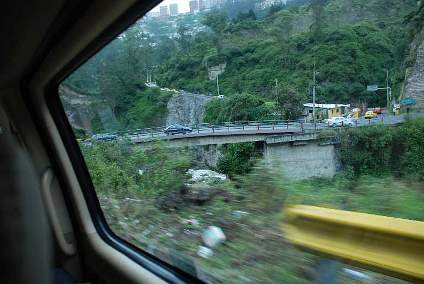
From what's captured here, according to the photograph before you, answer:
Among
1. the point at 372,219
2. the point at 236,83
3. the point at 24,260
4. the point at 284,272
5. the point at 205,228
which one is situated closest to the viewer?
the point at 24,260

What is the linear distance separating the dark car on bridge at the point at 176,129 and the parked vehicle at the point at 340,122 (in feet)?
2.90

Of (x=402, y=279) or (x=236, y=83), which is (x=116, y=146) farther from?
(x=402, y=279)

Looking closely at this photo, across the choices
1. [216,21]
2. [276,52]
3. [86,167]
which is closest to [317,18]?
[276,52]

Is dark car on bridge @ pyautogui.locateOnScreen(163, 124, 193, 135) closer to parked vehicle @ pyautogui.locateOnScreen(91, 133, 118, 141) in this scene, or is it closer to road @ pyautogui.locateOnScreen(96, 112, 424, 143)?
road @ pyautogui.locateOnScreen(96, 112, 424, 143)

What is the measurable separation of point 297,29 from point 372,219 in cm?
78

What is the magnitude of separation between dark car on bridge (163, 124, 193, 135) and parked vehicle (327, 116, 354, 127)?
0.88 meters

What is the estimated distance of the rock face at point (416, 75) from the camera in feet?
4.63

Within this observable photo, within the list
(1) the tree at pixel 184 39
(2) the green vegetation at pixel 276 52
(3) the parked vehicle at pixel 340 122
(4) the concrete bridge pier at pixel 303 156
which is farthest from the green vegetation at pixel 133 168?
(3) the parked vehicle at pixel 340 122

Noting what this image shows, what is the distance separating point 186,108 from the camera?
2400 millimetres

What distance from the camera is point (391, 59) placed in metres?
1.54

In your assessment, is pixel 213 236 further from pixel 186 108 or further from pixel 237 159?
pixel 186 108

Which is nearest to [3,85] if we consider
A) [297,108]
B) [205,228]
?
[205,228]

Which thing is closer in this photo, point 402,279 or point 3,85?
point 402,279

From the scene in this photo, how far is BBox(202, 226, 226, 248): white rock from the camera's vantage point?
2184 mm
